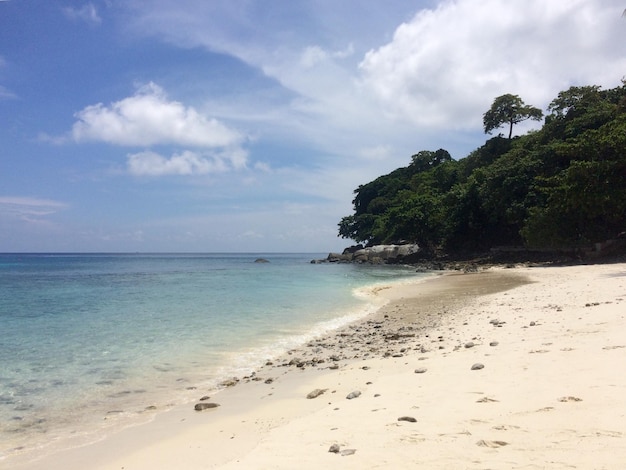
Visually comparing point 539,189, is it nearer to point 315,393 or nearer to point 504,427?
point 315,393

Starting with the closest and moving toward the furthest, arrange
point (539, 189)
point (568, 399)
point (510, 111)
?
point (568, 399), point (539, 189), point (510, 111)

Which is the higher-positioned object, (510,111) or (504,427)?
(510,111)

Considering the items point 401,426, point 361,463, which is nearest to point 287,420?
point 401,426

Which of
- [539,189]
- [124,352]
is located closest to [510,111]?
[539,189]

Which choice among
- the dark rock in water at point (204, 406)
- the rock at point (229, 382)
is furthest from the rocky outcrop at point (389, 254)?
the dark rock in water at point (204, 406)

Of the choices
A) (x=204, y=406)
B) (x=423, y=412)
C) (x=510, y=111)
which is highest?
(x=510, y=111)

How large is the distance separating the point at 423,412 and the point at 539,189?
36588 millimetres

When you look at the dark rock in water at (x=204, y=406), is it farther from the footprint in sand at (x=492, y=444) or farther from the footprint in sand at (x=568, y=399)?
the footprint in sand at (x=568, y=399)

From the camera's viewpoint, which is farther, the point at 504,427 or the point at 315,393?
the point at 315,393

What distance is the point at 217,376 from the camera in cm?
896

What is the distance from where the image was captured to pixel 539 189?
36.2m

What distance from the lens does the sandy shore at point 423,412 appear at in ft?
11.9

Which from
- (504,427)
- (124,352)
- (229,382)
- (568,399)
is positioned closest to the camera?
(504,427)

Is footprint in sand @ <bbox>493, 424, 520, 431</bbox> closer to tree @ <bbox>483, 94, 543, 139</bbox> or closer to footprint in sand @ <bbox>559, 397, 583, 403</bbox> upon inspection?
footprint in sand @ <bbox>559, 397, 583, 403</bbox>
